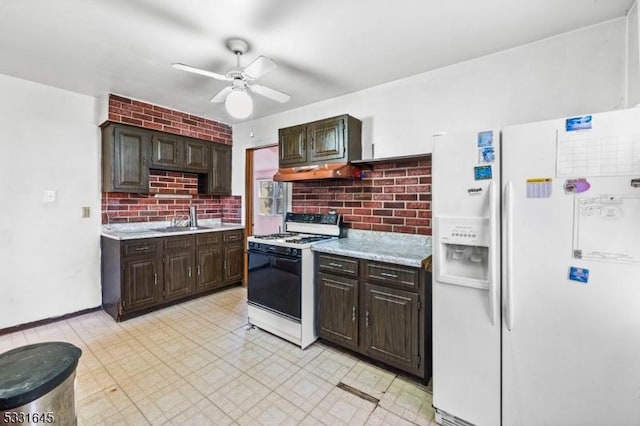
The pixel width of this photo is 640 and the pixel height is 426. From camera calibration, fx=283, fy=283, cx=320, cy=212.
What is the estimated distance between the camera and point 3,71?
267cm

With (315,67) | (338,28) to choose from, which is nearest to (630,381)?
(338,28)

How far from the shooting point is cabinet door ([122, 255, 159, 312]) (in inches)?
120

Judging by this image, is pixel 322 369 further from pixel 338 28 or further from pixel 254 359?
pixel 338 28

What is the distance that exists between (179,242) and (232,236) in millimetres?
755

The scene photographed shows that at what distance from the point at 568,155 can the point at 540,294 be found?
2.23 feet

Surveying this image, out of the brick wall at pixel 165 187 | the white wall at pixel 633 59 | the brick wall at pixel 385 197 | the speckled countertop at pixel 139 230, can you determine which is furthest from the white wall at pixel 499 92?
the speckled countertop at pixel 139 230

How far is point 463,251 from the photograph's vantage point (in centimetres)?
171

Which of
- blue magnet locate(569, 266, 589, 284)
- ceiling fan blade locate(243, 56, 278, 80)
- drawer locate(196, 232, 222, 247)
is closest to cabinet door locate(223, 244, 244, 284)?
drawer locate(196, 232, 222, 247)

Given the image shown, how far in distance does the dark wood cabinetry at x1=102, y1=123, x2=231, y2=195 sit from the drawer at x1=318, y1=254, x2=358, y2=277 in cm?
239

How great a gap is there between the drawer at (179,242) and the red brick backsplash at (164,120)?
1402 millimetres

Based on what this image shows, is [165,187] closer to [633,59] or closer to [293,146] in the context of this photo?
[293,146]

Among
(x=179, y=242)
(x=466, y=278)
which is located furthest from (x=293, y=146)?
(x=466, y=278)

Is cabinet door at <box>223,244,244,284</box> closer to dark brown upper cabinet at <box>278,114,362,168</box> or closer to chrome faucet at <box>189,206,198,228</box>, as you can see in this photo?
chrome faucet at <box>189,206,198,228</box>

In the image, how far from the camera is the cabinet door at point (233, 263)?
3.98 meters
